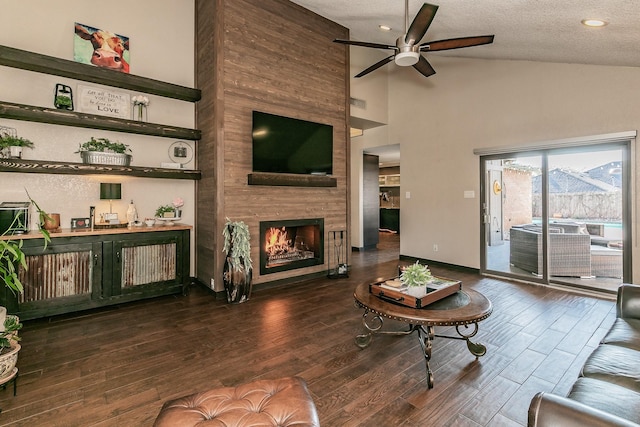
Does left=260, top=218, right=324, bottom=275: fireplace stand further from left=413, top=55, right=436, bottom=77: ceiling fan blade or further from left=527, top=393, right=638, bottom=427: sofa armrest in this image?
left=527, top=393, right=638, bottom=427: sofa armrest

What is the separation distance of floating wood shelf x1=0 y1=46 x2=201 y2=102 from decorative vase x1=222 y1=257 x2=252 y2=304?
2.44 metres

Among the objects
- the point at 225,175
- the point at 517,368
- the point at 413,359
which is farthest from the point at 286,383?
the point at 225,175

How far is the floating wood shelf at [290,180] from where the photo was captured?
4324 millimetres

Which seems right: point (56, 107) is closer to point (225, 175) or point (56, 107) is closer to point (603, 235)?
point (225, 175)

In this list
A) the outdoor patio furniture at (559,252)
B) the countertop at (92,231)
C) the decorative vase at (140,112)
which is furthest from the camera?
the outdoor patio furniture at (559,252)

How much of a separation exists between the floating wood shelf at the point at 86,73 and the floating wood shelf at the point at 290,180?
1.51 m

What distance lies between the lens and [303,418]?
132cm

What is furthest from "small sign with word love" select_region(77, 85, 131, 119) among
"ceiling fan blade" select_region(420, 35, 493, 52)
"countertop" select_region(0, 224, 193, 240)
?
"ceiling fan blade" select_region(420, 35, 493, 52)

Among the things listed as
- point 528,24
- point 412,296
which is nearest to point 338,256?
point 412,296

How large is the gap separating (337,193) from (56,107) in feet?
13.1

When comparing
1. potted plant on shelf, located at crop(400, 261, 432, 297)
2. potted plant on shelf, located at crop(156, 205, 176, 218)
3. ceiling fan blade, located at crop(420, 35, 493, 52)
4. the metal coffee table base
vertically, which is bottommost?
the metal coffee table base

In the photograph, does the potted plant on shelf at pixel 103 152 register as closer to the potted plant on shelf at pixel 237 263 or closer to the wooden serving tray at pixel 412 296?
the potted plant on shelf at pixel 237 263

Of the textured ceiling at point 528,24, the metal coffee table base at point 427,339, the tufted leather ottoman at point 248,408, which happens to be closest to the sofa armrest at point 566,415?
the tufted leather ottoman at point 248,408

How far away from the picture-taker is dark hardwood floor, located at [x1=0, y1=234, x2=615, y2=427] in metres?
1.95
